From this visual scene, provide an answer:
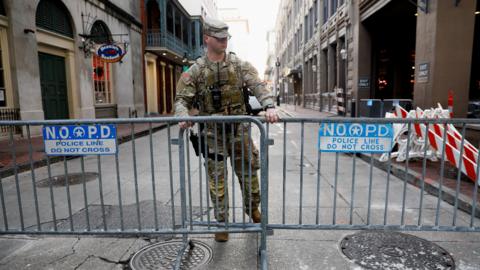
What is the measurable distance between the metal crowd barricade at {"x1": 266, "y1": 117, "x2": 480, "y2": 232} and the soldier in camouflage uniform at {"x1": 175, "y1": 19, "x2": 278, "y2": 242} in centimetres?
36

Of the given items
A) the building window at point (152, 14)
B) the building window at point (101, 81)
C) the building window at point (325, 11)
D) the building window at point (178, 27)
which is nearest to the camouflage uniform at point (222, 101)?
the building window at point (101, 81)

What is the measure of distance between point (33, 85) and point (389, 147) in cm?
1174

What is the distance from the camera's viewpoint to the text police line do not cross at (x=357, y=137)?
10.6ft

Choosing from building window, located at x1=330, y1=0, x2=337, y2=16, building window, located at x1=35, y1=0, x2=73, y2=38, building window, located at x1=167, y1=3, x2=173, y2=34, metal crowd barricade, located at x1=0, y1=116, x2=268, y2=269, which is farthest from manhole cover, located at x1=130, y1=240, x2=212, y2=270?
building window, located at x1=167, y1=3, x2=173, y2=34

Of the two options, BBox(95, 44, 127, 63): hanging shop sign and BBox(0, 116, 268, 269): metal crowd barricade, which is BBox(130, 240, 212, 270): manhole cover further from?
BBox(95, 44, 127, 63): hanging shop sign

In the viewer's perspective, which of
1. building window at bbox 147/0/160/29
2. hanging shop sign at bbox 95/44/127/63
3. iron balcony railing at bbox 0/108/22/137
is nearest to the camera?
iron balcony railing at bbox 0/108/22/137

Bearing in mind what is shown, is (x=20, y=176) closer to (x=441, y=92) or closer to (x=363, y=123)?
(x=363, y=123)

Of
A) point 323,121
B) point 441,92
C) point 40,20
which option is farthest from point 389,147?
point 40,20

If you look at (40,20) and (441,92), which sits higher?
(40,20)

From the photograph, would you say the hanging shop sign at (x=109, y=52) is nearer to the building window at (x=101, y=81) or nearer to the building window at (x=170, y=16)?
the building window at (x=101, y=81)

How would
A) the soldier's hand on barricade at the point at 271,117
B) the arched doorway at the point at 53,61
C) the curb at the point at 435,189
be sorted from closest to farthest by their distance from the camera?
the soldier's hand on barricade at the point at 271,117 → the curb at the point at 435,189 → the arched doorway at the point at 53,61

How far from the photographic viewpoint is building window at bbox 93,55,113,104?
16406mm

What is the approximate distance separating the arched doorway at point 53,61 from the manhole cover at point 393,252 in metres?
12.6

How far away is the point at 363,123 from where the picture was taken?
3.22m
